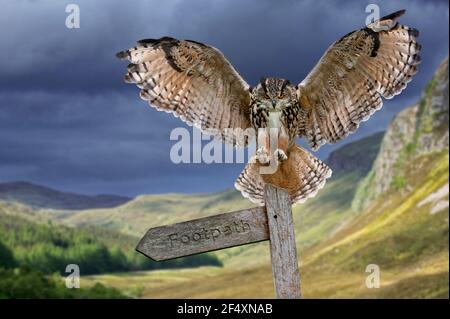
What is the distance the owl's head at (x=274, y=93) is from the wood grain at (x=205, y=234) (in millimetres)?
1604

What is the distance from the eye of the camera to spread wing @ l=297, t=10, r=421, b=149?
12.0 m

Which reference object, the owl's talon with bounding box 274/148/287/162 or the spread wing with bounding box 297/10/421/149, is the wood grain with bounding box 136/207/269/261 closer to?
the owl's talon with bounding box 274/148/287/162

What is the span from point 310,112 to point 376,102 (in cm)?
109

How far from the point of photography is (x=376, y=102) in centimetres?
1258

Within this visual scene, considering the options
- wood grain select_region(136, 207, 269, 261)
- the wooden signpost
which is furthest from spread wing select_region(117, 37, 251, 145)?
wood grain select_region(136, 207, 269, 261)

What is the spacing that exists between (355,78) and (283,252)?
131 inches

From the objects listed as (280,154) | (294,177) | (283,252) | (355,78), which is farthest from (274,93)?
(283,252)

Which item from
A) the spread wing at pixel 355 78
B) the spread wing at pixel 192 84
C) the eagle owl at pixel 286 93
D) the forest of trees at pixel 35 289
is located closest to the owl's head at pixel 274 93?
the eagle owl at pixel 286 93

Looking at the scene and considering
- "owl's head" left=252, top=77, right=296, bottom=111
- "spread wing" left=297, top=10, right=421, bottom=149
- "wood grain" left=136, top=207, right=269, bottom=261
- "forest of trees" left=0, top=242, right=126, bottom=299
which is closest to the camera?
"wood grain" left=136, top=207, right=269, bottom=261

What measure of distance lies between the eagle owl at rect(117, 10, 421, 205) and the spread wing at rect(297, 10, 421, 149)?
0.02 metres

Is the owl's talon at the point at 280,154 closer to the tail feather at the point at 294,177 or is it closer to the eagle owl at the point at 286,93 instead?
the eagle owl at the point at 286,93
